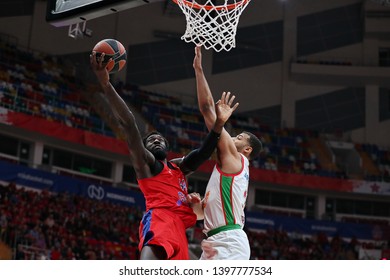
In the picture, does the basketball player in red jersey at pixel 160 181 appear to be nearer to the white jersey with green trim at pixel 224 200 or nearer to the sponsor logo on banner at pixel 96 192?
the white jersey with green trim at pixel 224 200

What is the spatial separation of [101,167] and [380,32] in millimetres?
14777

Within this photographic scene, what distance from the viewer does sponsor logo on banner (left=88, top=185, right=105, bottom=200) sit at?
19984 millimetres

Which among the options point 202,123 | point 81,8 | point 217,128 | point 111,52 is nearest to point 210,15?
point 81,8

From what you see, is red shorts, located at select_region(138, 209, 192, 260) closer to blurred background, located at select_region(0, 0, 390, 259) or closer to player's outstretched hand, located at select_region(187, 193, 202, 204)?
player's outstretched hand, located at select_region(187, 193, 202, 204)

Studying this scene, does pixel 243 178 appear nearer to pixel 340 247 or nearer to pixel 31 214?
pixel 31 214

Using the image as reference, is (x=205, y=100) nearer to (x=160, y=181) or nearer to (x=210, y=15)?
(x=160, y=181)

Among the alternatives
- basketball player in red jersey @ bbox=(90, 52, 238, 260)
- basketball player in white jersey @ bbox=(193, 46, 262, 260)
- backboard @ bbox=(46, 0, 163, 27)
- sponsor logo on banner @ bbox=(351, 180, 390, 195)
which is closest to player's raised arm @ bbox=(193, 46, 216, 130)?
basketball player in white jersey @ bbox=(193, 46, 262, 260)

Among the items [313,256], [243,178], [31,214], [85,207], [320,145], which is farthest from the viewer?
[320,145]

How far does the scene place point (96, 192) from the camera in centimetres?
2017

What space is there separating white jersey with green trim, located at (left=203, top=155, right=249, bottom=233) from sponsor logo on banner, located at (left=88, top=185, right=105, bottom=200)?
48.4ft

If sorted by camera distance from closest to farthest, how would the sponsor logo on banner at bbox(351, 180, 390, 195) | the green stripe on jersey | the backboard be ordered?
the green stripe on jersey
the backboard
the sponsor logo on banner at bbox(351, 180, 390, 195)

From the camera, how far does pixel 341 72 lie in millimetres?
28203

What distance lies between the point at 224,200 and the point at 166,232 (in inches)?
23.8

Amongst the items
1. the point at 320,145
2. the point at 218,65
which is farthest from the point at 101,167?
the point at 320,145
